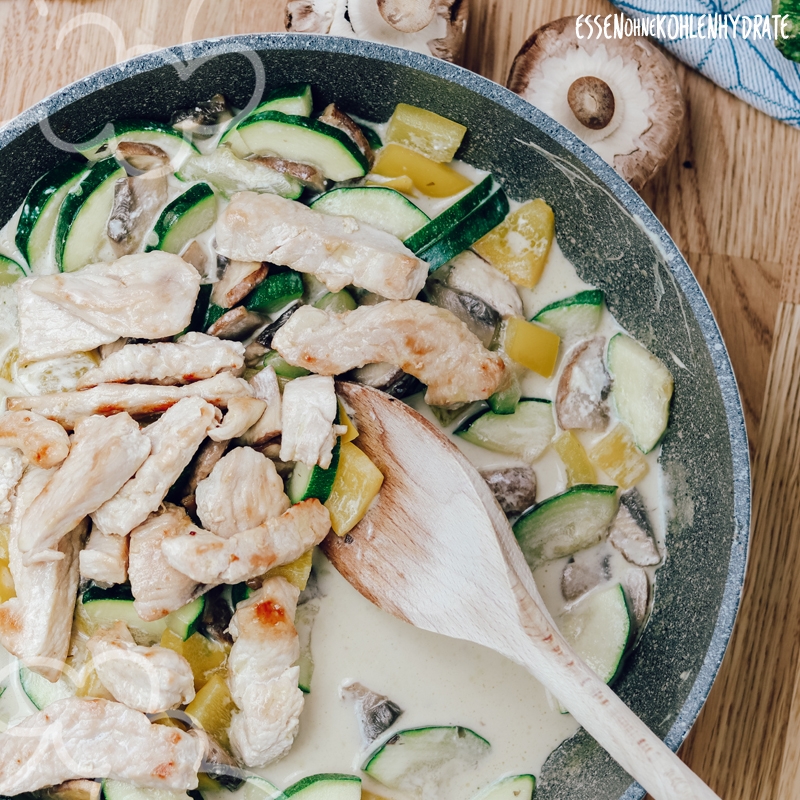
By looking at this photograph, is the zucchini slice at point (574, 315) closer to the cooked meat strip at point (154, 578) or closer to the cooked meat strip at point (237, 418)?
the cooked meat strip at point (237, 418)

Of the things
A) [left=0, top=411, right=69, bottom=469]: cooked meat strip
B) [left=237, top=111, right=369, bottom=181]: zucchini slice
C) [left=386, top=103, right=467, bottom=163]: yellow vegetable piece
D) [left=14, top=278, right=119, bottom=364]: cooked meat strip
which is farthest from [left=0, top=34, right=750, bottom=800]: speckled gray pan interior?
[left=0, top=411, right=69, bottom=469]: cooked meat strip

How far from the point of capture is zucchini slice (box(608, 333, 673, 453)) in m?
2.23

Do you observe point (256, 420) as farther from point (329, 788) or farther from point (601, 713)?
point (601, 713)

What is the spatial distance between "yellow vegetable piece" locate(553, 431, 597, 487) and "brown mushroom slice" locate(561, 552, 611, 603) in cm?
24

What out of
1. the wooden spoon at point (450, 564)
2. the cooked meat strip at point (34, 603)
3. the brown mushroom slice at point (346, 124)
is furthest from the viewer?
the brown mushroom slice at point (346, 124)

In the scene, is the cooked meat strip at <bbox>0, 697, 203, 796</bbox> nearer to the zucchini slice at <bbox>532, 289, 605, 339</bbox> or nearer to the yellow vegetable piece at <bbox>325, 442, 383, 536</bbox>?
the yellow vegetable piece at <bbox>325, 442, 383, 536</bbox>

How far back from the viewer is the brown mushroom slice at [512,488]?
2.21 m

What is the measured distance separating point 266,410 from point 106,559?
58 cm

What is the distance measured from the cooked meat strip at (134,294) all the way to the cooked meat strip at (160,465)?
10.2 inches

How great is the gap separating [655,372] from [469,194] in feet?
2.54

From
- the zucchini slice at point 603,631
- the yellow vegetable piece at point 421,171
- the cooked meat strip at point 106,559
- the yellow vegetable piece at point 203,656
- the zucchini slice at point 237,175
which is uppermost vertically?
the yellow vegetable piece at point 421,171

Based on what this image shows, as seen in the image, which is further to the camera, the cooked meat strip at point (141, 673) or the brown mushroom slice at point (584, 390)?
the brown mushroom slice at point (584, 390)

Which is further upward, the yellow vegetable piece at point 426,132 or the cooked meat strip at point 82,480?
the yellow vegetable piece at point 426,132

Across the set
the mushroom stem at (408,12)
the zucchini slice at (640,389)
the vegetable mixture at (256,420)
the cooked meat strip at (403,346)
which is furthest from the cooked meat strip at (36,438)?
the zucchini slice at (640,389)
